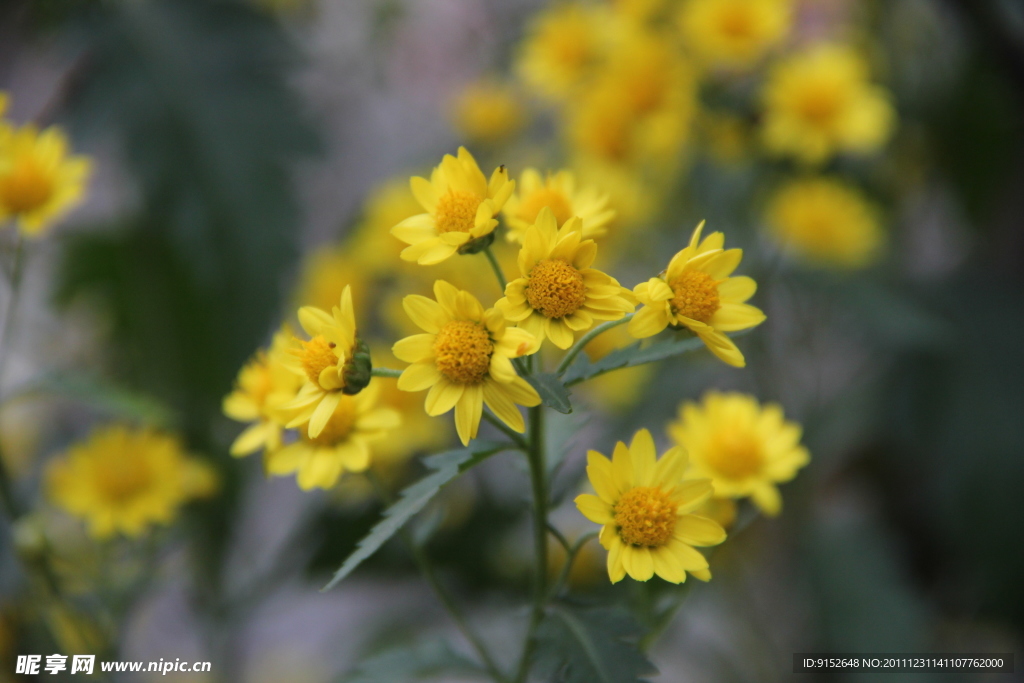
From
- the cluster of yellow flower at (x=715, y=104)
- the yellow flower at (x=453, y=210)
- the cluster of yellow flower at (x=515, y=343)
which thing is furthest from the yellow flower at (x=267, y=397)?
the cluster of yellow flower at (x=715, y=104)

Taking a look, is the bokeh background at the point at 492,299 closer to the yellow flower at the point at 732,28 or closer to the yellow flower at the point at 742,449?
the yellow flower at the point at 732,28

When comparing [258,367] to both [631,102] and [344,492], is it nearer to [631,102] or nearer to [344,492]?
[344,492]

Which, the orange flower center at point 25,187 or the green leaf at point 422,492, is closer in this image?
the green leaf at point 422,492

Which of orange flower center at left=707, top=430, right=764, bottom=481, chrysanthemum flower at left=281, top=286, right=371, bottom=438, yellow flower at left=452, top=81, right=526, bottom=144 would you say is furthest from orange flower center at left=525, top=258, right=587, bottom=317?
yellow flower at left=452, top=81, right=526, bottom=144

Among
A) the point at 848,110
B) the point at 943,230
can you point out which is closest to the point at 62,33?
the point at 848,110

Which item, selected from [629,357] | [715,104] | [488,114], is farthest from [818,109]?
[629,357]

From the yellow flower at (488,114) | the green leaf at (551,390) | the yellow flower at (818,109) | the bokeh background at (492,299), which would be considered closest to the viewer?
the green leaf at (551,390)
